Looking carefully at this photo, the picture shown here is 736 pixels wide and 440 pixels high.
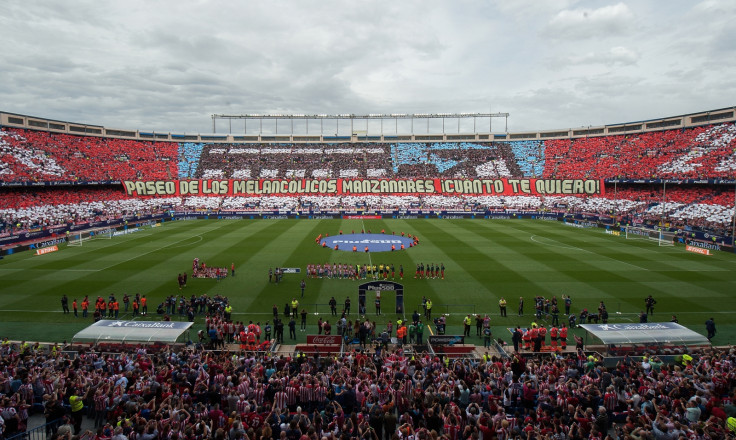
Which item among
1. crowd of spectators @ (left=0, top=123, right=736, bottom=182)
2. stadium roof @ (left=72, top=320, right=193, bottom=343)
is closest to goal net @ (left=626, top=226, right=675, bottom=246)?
crowd of spectators @ (left=0, top=123, right=736, bottom=182)

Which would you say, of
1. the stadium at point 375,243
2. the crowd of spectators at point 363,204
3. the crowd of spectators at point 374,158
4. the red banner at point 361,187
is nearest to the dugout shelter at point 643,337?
the stadium at point 375,243

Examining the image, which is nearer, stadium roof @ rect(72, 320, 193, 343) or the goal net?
stadium roof @ rect(72, 320, 193, 343)

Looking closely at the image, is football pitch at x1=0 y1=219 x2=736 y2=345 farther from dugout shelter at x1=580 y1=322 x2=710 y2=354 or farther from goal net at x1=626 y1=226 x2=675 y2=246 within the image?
dugout shelter at x1=580 y1=322 x2=710 y2=354

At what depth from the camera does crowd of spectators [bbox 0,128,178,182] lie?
5881cm

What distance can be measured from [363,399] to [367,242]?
3188 cm

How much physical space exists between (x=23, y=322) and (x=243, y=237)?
2607 cm

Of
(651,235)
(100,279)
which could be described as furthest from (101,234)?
(651,235)

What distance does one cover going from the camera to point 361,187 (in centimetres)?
8038

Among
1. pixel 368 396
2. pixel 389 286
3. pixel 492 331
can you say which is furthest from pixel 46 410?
pixel 492 331

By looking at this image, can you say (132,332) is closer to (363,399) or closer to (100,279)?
(363,399)

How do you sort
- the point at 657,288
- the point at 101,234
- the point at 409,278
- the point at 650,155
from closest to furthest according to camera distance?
the point at 657,288, the point at 409,278, the point at 101,234, the point at 650,155

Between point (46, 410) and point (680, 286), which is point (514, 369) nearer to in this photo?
point (46, 410)

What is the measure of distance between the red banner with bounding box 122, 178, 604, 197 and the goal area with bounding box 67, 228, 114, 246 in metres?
28.1

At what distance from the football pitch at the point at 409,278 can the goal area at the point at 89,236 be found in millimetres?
2062
